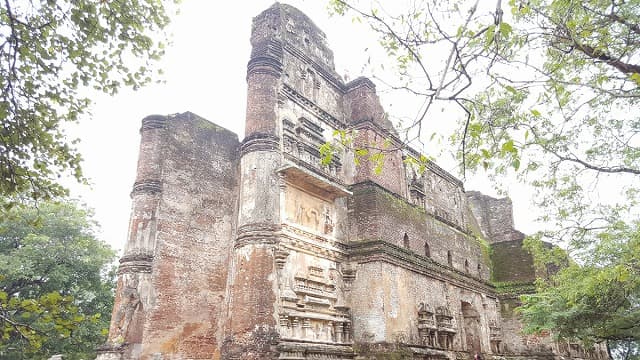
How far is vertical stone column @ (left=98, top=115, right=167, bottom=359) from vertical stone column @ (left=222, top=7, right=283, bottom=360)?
1854 millimetres

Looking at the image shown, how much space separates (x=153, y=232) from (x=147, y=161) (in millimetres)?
1712

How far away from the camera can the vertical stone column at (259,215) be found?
29.6ft

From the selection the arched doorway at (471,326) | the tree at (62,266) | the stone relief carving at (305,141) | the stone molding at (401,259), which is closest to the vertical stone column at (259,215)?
the stone relief carving at (305,141)

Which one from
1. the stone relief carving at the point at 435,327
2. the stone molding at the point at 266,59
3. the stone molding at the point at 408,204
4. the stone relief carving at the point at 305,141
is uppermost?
the stone molding at the point at 266,59

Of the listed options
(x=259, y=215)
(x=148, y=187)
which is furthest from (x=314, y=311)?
(x=148, y=187)

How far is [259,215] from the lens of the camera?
9.94 metres

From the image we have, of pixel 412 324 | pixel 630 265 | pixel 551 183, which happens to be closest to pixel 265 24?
pixel 551 183

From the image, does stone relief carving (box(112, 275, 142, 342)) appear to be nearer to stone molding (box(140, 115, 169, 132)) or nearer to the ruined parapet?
stone molding (box(140, 115, 169, 132))

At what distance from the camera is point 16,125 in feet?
13.6

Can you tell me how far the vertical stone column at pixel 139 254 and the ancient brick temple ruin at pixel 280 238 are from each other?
1.0 inches

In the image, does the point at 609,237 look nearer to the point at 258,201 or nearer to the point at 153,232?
the point at 258,201

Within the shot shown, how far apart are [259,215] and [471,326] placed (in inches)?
383

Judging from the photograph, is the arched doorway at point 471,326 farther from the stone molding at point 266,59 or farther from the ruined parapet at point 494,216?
the stone molding at point 266,59

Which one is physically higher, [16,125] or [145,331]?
[16,125]
